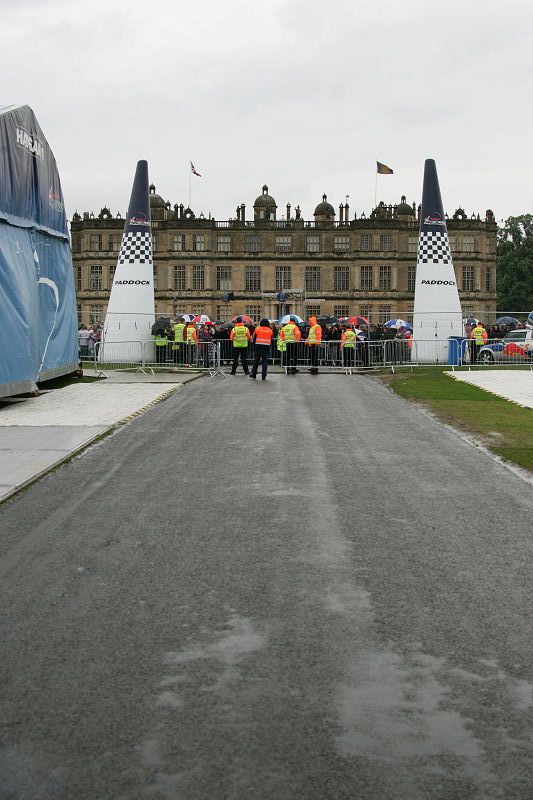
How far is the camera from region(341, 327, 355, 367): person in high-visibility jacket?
31.8m

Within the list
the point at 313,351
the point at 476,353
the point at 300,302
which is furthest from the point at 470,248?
the point at 313,351

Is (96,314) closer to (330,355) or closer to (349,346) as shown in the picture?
(330,355)

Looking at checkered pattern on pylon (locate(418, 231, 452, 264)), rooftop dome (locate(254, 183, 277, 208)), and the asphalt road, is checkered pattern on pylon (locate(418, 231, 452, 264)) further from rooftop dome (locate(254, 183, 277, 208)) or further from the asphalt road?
rooftop dome (locate(254, 183, 277, 208))

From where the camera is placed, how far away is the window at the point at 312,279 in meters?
94.1

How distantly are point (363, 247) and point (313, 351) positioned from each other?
6513cm

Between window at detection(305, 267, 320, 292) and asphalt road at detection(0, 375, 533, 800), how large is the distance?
8402cm

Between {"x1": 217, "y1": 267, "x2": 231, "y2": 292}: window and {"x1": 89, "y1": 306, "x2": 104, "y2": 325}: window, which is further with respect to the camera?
{"x1": 217, "y1": 267, "x2": 231, "y2": 292}: window

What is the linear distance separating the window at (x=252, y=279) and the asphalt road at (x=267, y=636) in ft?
275

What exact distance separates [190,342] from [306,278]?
203 ft

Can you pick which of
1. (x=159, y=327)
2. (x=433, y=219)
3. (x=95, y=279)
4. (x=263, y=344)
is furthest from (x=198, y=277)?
(x=263, y=344)

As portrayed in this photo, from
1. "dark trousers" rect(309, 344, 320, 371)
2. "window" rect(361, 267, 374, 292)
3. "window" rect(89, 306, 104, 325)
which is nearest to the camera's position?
"dark trousers" rect(309, 344, 320, 371)

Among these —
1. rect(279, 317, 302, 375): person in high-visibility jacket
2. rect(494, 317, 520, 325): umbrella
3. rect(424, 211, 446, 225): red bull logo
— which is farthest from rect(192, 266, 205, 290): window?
rect(279, 317, 302, 375): person in high-visibility jacket

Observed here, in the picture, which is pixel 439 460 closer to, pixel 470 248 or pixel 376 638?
pixel 376 638

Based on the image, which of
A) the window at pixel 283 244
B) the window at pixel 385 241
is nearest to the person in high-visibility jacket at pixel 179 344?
the window at pixel 283 244
